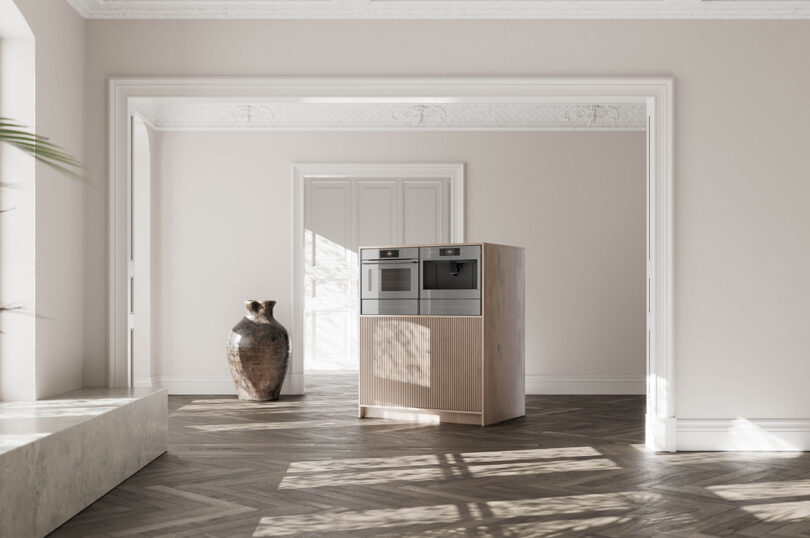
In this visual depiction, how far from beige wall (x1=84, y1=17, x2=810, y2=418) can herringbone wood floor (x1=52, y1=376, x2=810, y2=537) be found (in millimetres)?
672

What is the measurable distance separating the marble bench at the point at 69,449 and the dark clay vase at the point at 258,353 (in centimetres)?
266

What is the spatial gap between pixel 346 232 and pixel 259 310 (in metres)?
2.34

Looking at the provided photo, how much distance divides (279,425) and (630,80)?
3544 millimetres

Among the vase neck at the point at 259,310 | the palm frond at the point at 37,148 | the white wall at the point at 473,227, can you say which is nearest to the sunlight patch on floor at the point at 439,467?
the palm frond at the point at 37,148

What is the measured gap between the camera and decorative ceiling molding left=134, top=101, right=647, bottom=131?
8156 millimetres

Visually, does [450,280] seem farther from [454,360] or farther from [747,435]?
[747,435]

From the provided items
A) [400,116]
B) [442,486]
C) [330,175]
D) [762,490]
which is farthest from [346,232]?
[762,490]

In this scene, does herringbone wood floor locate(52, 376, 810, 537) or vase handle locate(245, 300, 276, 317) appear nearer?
herringbone wood floor locate(52, 376, 810, 537)

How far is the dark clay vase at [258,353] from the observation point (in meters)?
7.54

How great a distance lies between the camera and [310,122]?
8.22 meters

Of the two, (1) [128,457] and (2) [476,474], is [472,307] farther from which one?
(1) [128,457]

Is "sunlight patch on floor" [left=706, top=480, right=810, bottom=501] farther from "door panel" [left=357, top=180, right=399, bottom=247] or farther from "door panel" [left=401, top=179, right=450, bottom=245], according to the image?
"door panel" [left=357, top=180, right=399, bottom=247]

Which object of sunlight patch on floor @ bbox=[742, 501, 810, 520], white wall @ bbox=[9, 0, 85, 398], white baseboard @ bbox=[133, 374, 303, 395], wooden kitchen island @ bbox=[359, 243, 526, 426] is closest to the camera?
sunlight patch on floor @ bbox=[742, 501, 810, 520]

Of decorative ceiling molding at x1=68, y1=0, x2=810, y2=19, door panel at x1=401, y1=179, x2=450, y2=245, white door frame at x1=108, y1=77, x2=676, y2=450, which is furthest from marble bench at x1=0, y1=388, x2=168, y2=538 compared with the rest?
door panel at x1=401, y1=179, x2=450, y2=245
